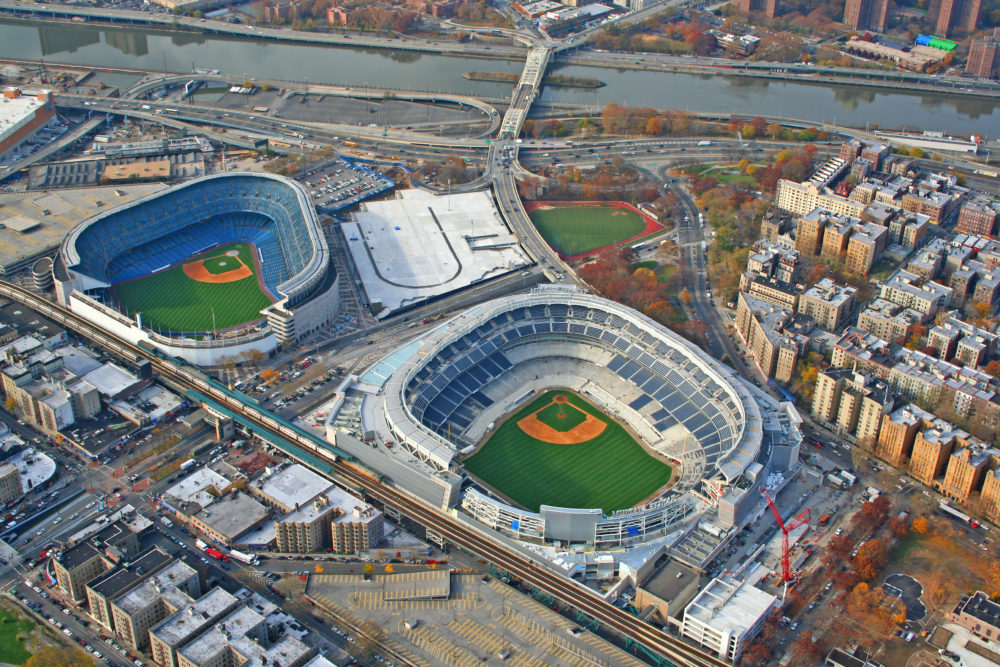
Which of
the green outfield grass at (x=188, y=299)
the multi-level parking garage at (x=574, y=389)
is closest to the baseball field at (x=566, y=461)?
the multi-level parking garage at (x=574, y=389)

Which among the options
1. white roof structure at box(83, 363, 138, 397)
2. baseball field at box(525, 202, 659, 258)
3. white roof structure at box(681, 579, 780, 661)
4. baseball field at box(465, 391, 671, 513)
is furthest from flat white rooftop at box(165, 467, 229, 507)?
baseball field at box(525, 202, 659, 258)

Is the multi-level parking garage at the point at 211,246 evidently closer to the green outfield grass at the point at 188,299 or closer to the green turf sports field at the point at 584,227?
the green outfield grass at the point at 188,299

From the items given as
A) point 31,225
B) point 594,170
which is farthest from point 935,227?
point 31,225

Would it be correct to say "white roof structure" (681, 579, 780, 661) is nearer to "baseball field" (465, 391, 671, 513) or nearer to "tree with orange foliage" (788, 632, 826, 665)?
"tree with orange foliage" (788, 632, 826, 665)

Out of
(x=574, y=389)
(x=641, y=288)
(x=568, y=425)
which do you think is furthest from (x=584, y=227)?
(x=568, y=425)

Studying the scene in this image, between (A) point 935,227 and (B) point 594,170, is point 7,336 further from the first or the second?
(A) point 935,227

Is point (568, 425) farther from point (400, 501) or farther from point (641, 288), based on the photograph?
point (641, 288)
